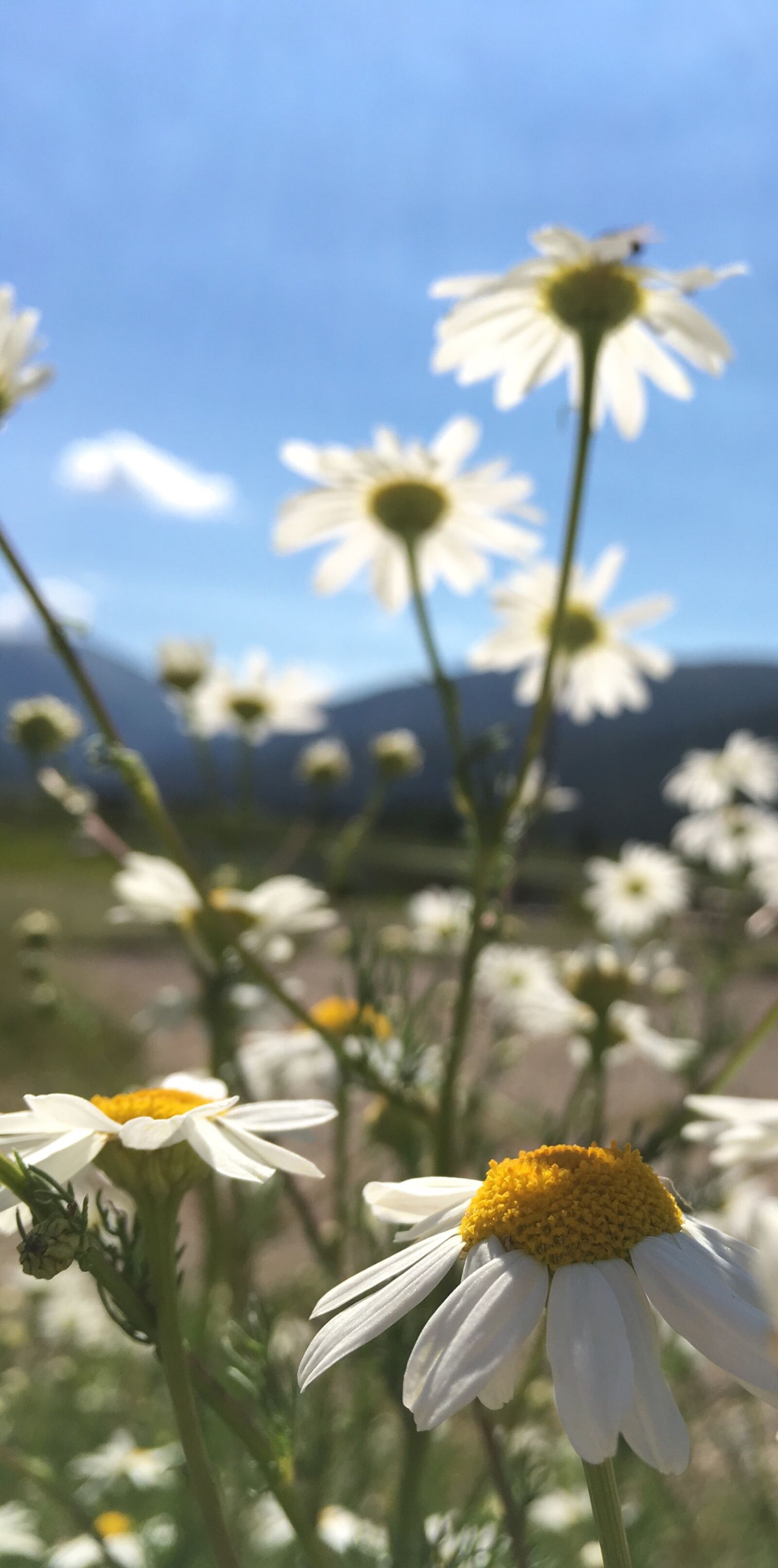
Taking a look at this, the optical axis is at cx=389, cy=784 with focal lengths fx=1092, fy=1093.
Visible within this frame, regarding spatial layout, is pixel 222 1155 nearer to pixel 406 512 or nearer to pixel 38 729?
pixel 406 512

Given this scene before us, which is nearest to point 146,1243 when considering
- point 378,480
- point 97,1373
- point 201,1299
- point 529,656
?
point 201,1299

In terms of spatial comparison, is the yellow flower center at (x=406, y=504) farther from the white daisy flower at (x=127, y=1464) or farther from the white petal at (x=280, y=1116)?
the white daisy flower at (x=127, y=1464)

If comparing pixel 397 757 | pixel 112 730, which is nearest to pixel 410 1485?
pixel 112 730

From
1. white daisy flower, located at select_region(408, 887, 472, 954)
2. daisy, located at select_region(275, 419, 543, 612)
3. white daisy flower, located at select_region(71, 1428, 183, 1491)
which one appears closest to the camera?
daisy, located at select_region(275, 419, 543, 612)

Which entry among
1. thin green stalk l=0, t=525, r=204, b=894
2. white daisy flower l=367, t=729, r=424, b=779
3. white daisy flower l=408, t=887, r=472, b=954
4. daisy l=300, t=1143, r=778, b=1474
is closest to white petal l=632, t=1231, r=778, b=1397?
daisy l=300, t=1143, r=778, b=1474

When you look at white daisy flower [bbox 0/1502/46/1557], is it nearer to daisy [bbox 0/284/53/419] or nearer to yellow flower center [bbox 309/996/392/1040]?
yellow flower center [bbox 309/996/392/1040]
